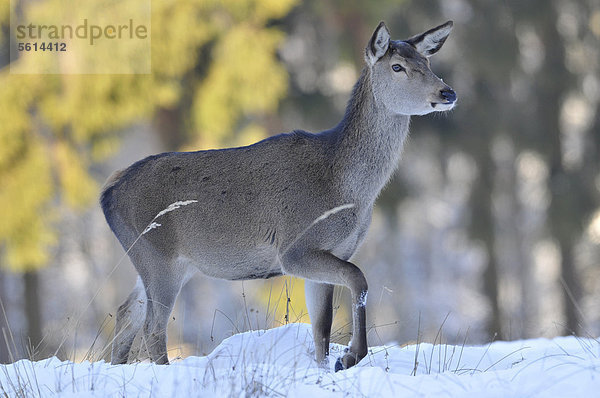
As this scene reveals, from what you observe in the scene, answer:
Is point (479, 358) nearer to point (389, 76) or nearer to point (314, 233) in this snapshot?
point (314, 233)

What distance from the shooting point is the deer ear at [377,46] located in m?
6.08

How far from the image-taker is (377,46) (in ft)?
20.3

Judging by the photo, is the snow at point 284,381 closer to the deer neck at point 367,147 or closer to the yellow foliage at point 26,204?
the deer neck at point 367,147

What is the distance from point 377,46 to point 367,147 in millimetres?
689

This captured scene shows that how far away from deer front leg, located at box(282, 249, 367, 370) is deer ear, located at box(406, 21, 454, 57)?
1687mm

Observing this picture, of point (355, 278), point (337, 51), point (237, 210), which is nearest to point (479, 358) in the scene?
point (355, 278)

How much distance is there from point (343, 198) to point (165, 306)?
1.46 metres

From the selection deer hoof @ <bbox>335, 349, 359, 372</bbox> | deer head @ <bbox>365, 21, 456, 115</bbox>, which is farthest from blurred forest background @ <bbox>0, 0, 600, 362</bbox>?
deer hoof @ <bbox>335, 349, 359, 372</bbox>

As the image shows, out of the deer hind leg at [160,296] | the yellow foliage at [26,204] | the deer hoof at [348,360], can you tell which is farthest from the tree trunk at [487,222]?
the deer hoof at [348,360]

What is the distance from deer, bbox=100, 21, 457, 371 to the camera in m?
5.99

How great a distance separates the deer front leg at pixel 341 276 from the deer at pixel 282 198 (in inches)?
0.5

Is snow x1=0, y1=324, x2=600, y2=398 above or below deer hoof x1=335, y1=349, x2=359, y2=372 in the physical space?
above

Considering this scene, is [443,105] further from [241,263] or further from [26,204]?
[26,204]

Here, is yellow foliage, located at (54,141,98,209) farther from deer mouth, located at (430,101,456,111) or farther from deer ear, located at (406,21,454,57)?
deer mouth, located at (430,101,456,111)
